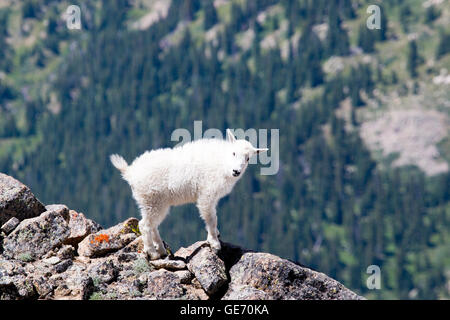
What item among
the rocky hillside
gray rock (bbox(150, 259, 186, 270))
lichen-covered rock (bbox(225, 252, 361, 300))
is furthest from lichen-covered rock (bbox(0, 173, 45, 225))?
lichen-covered rock (bbox(225, 252, 361, 300))

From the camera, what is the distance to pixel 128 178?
26078 millimetres

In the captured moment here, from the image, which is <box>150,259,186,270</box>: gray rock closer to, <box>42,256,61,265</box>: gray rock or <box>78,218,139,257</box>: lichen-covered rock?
<box>78,218,139,257</box>: lichen-covered rock

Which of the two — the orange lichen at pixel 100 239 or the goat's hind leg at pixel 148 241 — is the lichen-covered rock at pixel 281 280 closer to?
the goat's hind leg at pixel 148 241

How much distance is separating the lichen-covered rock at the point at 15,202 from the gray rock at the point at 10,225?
526mm

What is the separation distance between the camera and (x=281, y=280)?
24.7 m

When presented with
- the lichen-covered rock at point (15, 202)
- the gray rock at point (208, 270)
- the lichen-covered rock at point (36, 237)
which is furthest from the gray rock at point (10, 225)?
the gray rock at point (208, 270)

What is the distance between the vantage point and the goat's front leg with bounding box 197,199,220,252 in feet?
84.6

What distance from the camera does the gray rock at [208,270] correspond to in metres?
24.1

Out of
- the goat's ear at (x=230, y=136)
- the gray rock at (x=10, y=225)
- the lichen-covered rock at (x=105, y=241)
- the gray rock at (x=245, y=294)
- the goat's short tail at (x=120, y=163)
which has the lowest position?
the gray rock at (x=245, y=294)

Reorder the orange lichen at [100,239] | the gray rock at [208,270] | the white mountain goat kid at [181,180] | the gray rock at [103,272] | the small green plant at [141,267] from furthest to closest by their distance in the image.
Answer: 1. the orange lichen at [100,239]
2. the white mountain goat kid at [181,180]
3. the small green plant at [141,267]
4. the gray rock at [208,270]
5. the gray rock at [103,272]

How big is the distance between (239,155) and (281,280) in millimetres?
3914

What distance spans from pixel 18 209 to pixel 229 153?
686 cm
